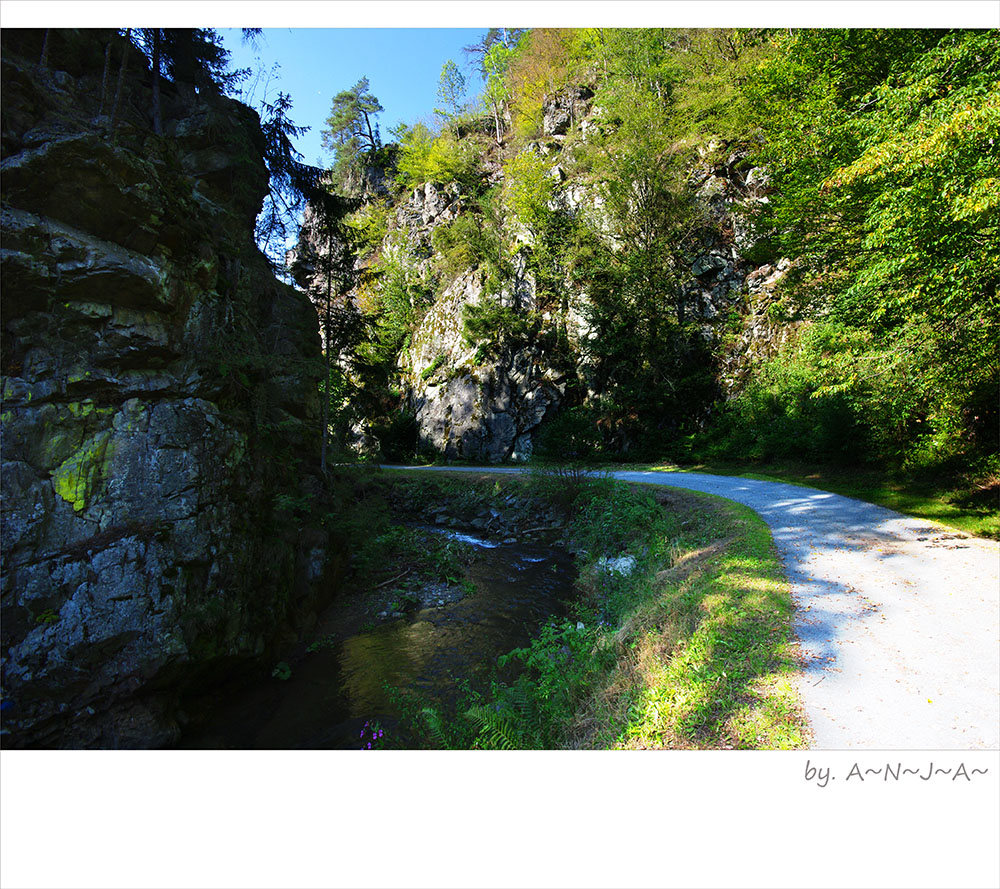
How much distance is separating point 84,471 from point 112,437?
1.45ft

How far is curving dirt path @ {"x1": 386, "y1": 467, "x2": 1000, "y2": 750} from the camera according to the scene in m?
2.98

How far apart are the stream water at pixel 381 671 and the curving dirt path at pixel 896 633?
383 centimetres

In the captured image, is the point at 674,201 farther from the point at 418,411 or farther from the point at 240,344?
the point at 240,344

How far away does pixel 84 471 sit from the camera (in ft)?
15.4

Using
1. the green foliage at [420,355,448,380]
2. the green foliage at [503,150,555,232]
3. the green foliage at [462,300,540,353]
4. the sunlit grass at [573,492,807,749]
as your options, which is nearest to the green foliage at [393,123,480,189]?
the green foliage at [503,150,555,232]

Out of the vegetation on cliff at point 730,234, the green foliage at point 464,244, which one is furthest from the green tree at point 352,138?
the green foliage at point 464,244

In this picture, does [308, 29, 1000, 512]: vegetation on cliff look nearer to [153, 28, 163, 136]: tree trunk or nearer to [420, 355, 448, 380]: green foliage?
[420, 355, 448, 380]: green foliage

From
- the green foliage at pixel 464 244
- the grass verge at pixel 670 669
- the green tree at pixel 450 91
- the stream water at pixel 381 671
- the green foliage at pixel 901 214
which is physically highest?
the green tree at pixel 450 91

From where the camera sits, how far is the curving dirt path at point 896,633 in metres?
2.98

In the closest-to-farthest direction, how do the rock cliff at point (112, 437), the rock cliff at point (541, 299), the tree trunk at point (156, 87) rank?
the rock cliff at point (112, 437), the tree trunk at point (156, 87), the rock cliff at point (541, 299)

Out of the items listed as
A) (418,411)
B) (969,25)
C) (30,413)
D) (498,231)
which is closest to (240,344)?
(30,413)

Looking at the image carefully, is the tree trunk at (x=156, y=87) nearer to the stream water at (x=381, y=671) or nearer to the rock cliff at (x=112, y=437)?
the rock cliff at (x=112, y=437)

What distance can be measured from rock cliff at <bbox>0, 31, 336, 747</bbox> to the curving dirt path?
6265 mm

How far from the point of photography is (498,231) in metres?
25.2
